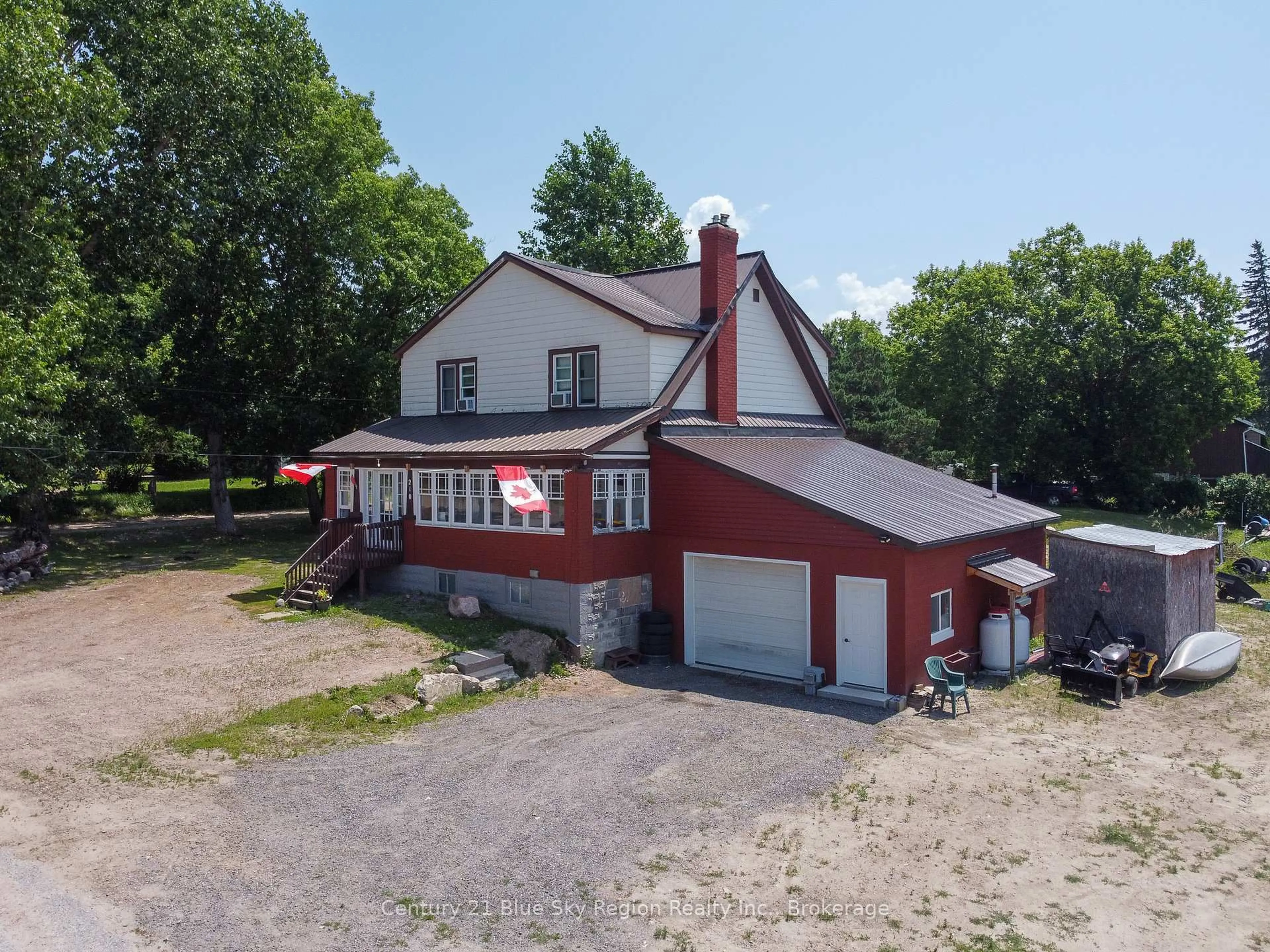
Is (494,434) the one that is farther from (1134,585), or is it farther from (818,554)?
(1134,585)

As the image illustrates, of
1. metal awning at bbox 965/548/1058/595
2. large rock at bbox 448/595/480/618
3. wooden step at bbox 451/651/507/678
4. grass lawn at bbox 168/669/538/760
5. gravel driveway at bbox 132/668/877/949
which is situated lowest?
gravel driveway at bbox 132/668/877/949

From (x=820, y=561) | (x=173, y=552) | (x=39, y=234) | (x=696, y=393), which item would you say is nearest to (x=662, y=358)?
(x=696, y=393)

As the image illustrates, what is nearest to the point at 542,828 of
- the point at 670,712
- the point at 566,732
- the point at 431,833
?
the point at 431,833

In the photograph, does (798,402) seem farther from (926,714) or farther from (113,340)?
(113,340)

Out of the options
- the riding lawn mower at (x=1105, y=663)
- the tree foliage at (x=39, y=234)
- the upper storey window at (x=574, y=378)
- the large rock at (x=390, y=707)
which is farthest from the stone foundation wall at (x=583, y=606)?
the tree foliage at (x=39, y=234)

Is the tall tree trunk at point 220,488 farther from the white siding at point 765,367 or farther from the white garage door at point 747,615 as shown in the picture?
the white garage door at point 747,615

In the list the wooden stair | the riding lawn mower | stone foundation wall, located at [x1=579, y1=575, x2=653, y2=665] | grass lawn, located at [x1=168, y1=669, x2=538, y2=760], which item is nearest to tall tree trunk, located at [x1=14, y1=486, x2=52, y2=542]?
the wooden stair

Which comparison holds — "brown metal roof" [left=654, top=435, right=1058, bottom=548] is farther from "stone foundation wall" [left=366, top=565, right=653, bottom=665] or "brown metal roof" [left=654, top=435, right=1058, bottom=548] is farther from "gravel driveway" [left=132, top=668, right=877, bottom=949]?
"gravel driveway" [left=132, top=668, right=877, bottom=949]
